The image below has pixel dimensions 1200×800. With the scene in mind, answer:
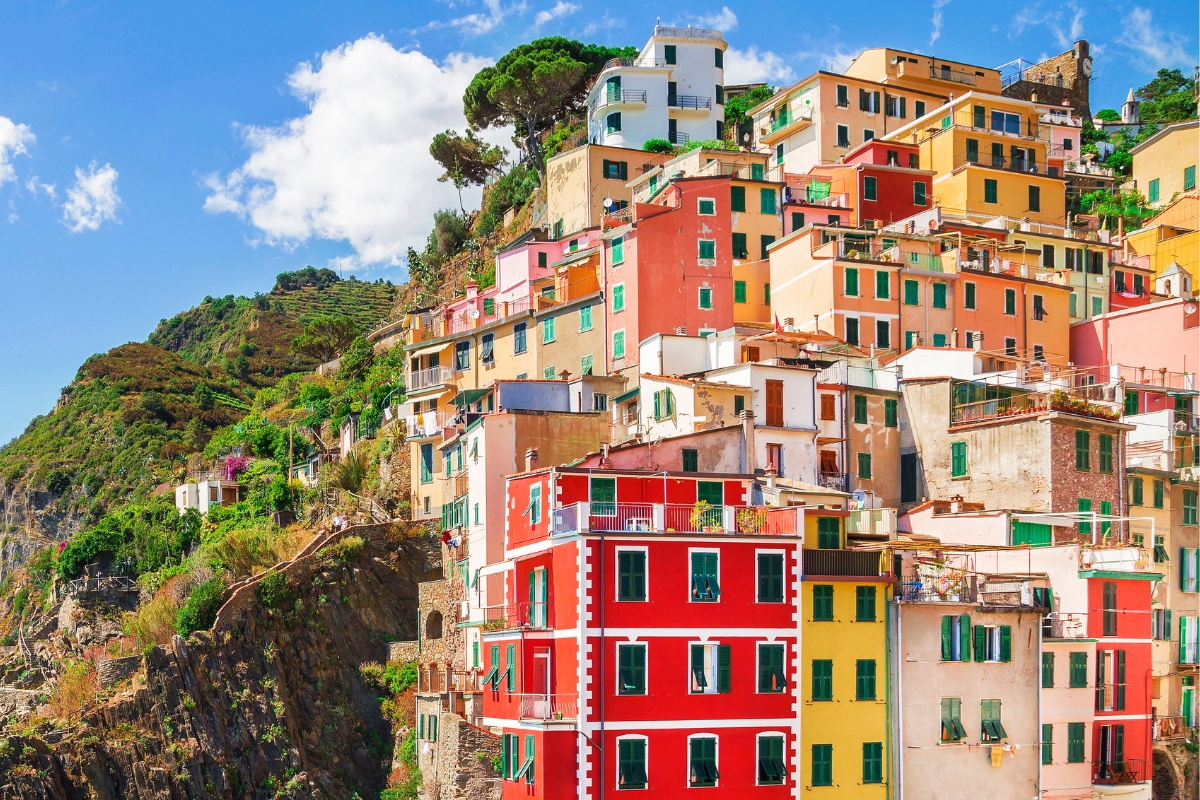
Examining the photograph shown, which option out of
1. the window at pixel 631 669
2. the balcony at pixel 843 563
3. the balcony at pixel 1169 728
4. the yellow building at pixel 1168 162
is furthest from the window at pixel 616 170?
the window at pixel 631 669

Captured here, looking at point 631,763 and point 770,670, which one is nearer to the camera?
point 631,763

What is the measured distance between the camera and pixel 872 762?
39062mm

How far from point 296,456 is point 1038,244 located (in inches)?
1584

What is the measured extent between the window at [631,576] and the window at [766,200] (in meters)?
29.6

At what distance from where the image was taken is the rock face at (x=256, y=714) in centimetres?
5016

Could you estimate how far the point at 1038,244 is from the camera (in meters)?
66.8

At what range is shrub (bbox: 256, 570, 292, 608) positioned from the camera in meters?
53.3

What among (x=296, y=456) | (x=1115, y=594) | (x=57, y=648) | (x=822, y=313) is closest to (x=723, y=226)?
(x=822, y=313)

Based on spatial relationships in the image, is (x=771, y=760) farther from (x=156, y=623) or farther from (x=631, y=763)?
(x=156, y=623)

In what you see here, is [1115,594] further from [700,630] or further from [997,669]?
[700,630]

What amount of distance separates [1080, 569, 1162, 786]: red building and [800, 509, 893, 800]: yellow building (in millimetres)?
7509

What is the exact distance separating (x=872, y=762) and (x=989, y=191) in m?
40.2

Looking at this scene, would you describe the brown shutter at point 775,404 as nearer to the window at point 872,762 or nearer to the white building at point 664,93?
the window at point 872,762

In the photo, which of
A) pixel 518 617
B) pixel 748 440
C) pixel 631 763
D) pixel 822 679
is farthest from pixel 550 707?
pixel 748 440
